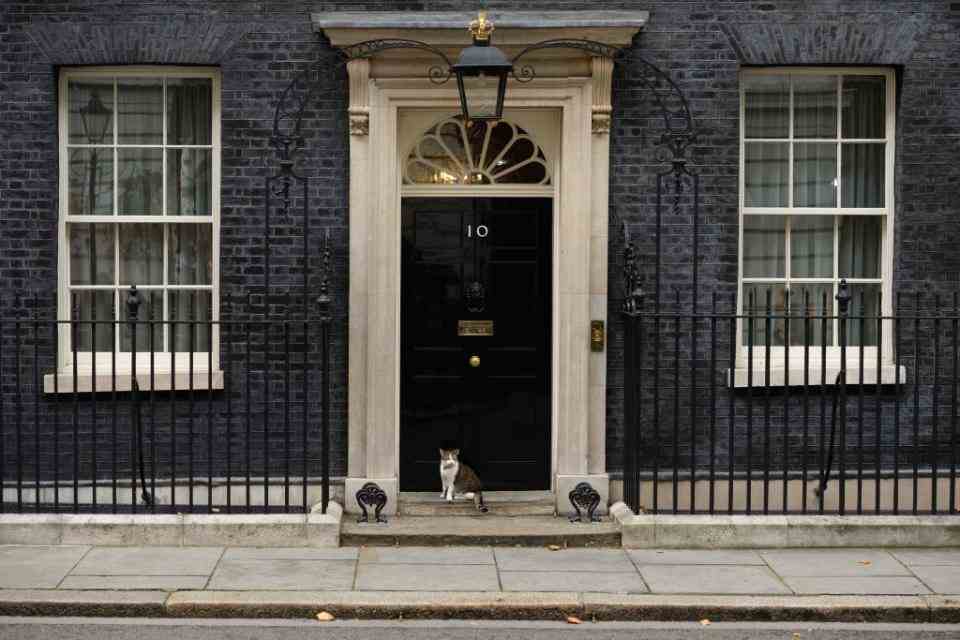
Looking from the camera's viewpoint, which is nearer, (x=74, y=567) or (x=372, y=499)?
(x=74, y=567)

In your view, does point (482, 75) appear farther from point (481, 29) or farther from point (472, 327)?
point (472, 327)

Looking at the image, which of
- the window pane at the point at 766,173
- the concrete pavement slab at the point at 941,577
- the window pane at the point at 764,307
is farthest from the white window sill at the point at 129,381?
the concrete pavement slab at the point at 941,577

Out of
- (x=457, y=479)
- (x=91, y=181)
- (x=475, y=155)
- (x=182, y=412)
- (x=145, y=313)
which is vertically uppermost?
(x=475, y=155)

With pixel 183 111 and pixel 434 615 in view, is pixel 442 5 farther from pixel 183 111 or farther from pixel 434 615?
pixel 434 615

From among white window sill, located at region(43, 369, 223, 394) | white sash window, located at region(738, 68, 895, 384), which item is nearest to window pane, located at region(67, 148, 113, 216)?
white window sill, located at region(43, 369, 223, 394)

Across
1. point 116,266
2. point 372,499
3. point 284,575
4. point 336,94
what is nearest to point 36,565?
point 284,575

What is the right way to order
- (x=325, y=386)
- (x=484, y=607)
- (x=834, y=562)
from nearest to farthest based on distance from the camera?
(x=484, y=607)
(x=834, y=562)
(x=325, y=386)

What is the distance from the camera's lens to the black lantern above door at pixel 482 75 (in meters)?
8.69

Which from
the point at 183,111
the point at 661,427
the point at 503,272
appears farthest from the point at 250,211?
the point at 661,427

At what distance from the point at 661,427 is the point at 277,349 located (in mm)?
2971

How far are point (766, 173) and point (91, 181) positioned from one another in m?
5.22

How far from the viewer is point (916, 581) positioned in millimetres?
8219

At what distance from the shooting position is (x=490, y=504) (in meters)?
10.1

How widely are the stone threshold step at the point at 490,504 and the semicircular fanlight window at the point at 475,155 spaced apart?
2407 millimetres
